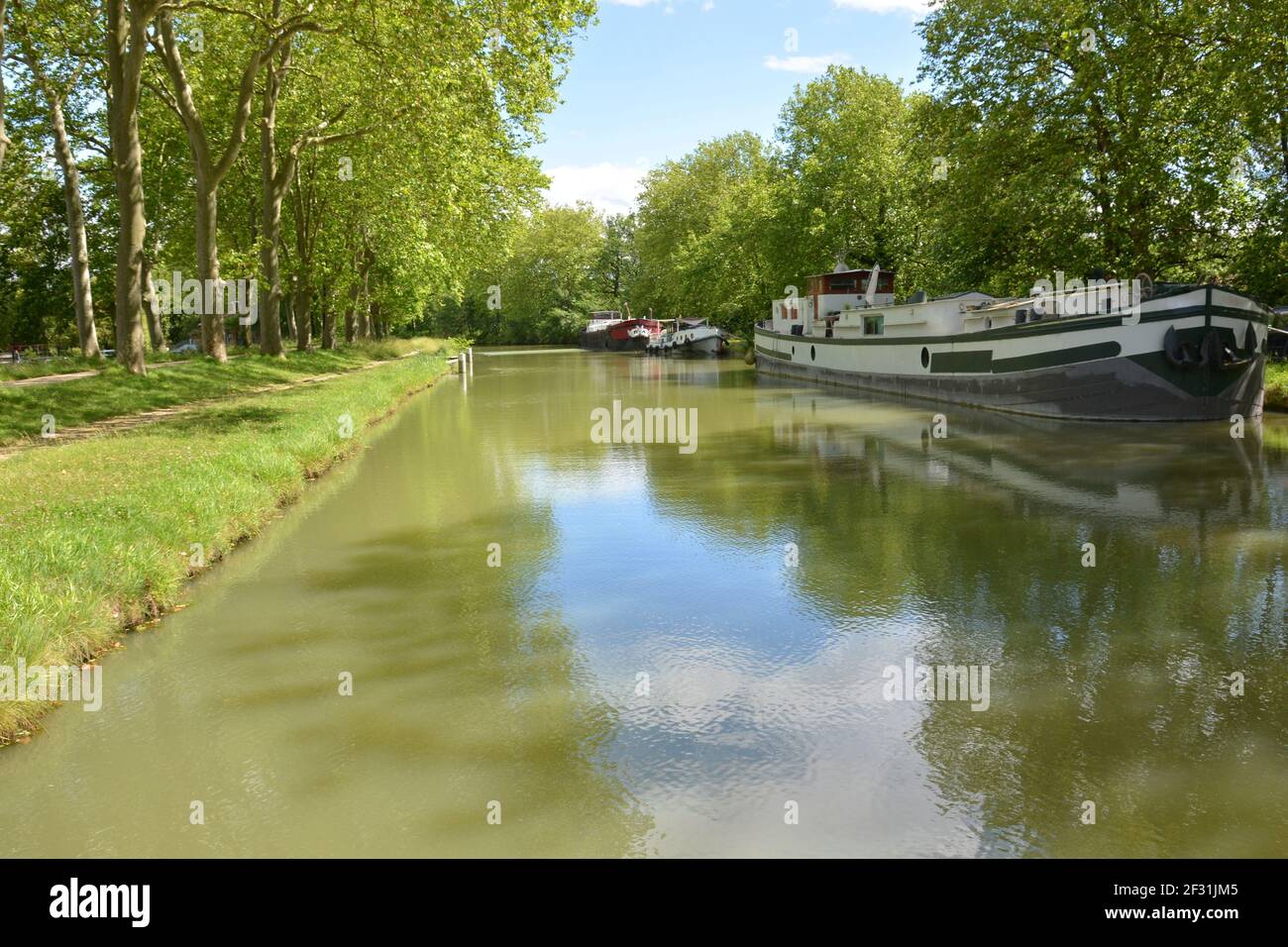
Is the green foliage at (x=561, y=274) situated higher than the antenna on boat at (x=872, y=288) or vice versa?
the green foliage at (x=561, y=274)

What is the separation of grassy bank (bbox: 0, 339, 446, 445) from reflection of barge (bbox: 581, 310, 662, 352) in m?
43.9

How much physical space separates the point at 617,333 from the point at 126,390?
5867 centimetres

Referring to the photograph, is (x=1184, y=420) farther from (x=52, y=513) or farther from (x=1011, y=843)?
(x=52, y=513)

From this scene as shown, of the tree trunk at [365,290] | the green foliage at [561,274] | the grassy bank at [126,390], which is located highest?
the green foliage at [561,274]

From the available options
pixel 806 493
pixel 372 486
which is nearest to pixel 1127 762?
pixel 806 493

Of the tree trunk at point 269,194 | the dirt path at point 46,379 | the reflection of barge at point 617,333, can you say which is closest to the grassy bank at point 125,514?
the dirt path at point 46,379

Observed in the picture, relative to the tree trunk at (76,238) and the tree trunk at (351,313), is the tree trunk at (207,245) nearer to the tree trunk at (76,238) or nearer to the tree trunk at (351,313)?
the tree trunk at (76,238)

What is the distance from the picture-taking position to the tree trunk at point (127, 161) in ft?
67.6

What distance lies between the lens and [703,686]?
696cm

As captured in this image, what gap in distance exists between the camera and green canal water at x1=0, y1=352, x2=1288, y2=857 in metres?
5.11

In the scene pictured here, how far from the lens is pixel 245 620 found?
8820mm

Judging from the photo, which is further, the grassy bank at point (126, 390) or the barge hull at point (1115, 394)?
the barge hull at point (1115, 394)

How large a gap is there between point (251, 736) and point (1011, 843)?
4.67 metres

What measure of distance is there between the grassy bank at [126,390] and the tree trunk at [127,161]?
0.99 meters
